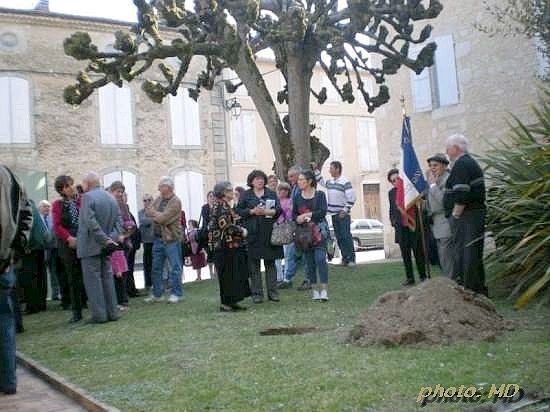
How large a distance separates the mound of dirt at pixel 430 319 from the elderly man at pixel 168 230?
166 inches

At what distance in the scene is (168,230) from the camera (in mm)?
9406

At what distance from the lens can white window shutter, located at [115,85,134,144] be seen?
26703 mm

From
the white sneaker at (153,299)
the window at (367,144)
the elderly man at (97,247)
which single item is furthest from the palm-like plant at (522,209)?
the window at (367,144)

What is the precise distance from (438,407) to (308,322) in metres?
3.27

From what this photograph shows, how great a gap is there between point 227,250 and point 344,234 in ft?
14.2

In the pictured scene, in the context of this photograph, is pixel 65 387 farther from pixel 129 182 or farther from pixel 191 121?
pixel 191 121

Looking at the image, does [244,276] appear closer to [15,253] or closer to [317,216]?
[317,216]

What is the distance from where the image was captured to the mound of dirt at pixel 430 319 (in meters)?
5.25

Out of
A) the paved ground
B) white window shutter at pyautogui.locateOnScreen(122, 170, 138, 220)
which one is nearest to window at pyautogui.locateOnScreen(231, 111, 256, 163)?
white window shutter at pyautogui.locateOnScreen(122, 170, 138, 220)

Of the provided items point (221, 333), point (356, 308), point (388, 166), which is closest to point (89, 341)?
→ point (221, 333)

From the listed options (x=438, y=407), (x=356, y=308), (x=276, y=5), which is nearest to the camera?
(x=438, y=407)

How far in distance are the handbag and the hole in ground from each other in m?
2.10

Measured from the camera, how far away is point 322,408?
3777mm

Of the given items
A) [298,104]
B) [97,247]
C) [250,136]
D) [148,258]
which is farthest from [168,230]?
[250,136]
